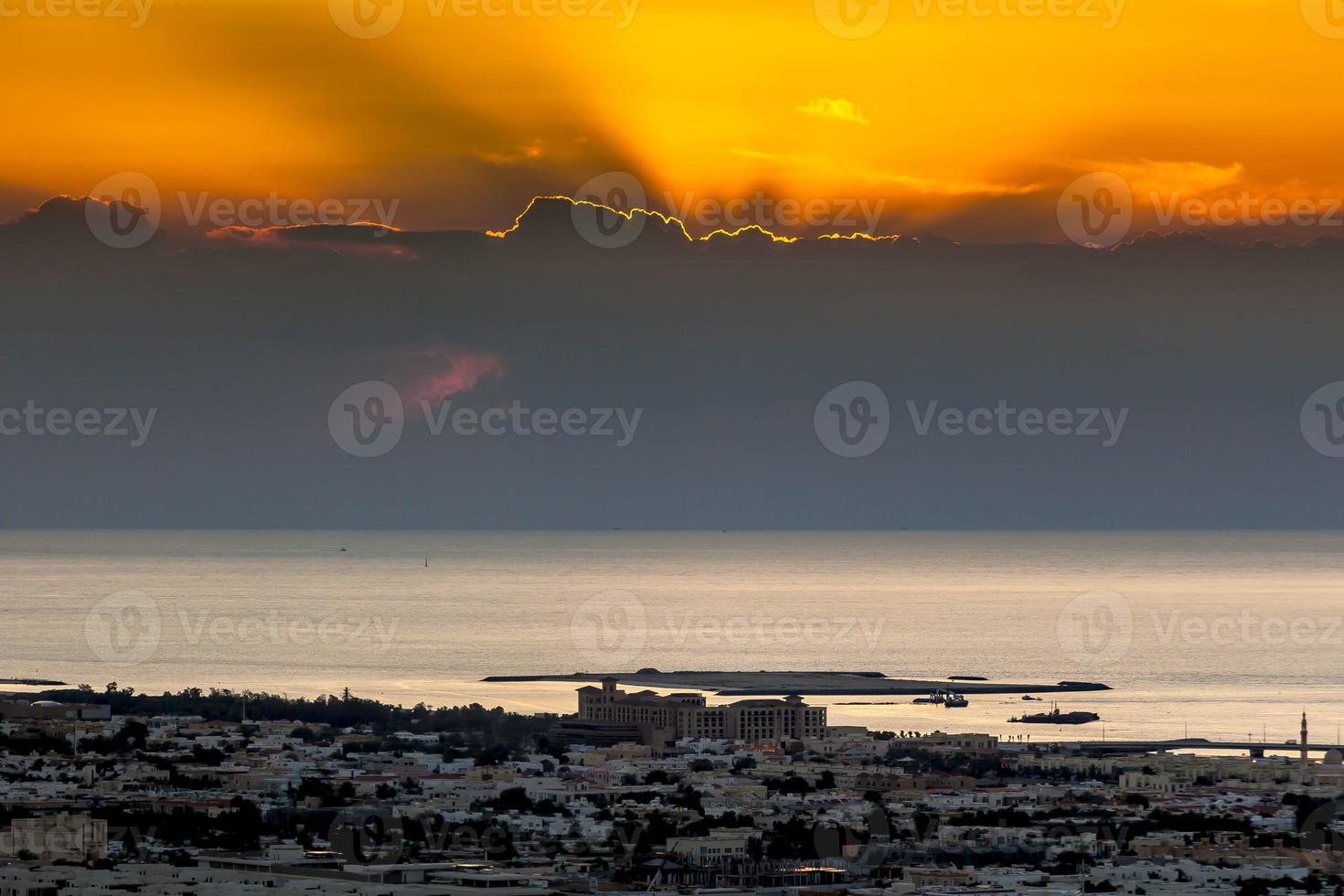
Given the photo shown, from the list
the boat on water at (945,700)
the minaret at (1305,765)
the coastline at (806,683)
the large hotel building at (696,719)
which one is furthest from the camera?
the coastline at (806,683)

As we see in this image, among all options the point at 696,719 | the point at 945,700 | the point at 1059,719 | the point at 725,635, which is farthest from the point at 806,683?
the point at 725,635

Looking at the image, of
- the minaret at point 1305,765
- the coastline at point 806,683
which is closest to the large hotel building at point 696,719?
the coastline at point 806,683

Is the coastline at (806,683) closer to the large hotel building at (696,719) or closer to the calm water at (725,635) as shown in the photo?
the calm water at (725,635)

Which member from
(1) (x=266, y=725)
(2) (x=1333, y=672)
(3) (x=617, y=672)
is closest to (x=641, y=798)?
(1) (x=266, y=725)

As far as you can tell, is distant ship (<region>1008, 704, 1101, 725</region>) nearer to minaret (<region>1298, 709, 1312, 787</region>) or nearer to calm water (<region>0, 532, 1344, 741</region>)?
calm water (<region>0, 532, 1344, 741</region>)

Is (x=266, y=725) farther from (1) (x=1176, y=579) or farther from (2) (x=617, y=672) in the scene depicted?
(1) (x=1176, y=579)

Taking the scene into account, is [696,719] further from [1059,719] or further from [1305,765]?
[1305,765]
